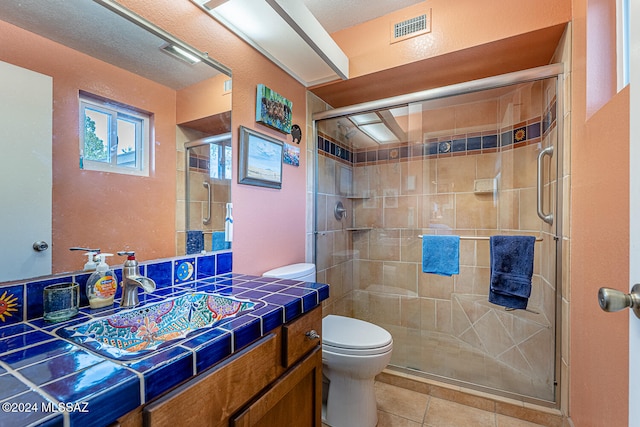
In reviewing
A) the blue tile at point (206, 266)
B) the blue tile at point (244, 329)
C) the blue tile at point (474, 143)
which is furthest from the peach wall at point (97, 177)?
the blue tile at point (474, 143)

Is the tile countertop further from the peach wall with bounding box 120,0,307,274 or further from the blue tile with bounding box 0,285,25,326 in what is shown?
the peach wall with bounding box 120,0,307,274

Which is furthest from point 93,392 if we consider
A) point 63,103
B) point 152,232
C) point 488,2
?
point 488,2

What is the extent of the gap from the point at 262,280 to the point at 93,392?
0.86 metres

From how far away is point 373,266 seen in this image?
2613 mm

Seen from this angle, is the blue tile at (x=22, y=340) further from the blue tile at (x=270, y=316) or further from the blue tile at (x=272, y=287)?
the blue tile at (x=272, y=287)

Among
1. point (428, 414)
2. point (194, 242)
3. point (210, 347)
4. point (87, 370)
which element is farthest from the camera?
point (428, 414)

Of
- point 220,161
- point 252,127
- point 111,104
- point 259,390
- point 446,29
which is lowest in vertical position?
Answer: point 259,390

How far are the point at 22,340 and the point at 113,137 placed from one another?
0.68 m

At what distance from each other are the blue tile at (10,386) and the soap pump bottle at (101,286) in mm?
433

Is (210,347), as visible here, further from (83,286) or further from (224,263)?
(224,263)

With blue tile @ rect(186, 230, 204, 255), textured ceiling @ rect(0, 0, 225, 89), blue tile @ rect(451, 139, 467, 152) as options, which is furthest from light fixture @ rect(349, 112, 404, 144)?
blue tile @ rect(186, 230, 204, 255)

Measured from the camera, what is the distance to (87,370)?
21.0 inches

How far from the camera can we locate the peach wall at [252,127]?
1.25 meters

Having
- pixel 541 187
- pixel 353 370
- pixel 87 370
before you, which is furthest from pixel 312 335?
pixel 541 187
